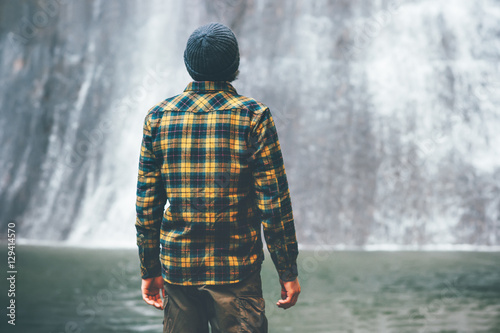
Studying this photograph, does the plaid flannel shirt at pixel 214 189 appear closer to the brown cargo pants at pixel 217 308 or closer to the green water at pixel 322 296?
the brown cargo pants at pixel 217 308

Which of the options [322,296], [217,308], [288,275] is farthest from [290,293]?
[322,296]

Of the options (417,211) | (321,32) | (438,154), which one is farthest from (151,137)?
(321,32)

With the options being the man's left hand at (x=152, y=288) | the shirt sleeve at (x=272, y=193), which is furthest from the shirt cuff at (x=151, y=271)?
the shirt sleeve at (x=272, y=193)

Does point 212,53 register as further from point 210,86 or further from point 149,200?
point 149,200

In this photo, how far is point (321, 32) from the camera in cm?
2577

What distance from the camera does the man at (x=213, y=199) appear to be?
8.04ft

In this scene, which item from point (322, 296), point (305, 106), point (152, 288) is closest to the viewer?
point (152, 288)

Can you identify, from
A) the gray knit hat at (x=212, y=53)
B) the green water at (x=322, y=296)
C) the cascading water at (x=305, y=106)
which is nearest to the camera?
the gray knit hat at (x=212, y=53)

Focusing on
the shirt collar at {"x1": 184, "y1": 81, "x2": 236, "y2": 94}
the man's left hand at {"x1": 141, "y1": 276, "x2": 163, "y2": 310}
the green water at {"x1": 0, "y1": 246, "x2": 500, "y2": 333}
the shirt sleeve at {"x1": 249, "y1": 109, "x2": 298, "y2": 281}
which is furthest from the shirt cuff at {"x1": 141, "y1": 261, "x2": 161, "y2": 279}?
the green water at {"x1": 0, "y1": 246, "x2": 500, "y2": 333}

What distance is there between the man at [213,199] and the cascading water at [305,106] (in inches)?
653

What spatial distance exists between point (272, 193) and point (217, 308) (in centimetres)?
52

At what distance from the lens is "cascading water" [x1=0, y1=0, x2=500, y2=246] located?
20297mm

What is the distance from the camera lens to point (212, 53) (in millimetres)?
2574

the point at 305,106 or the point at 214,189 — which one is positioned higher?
the point at 305,106
